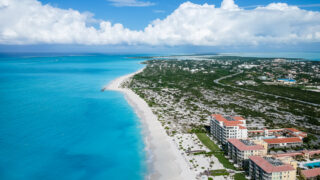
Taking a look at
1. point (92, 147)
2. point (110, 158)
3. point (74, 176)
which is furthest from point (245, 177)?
point (92, 147)

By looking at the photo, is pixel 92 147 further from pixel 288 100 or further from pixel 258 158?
pixel 288 100

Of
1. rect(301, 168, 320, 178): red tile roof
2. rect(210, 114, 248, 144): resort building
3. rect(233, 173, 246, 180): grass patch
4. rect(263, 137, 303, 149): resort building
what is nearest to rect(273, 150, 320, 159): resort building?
rect(263, 137, 303, 149): resort building

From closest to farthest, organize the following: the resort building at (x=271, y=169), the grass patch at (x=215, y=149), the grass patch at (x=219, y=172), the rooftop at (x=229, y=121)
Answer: the resort building at (x=271, y=169) < the grass patch at (x=219, y=172) < the grass patch at (x=215, y=149) < the rooftop at (x=229, y=121)

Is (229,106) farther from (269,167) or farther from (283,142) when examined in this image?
(269,167)

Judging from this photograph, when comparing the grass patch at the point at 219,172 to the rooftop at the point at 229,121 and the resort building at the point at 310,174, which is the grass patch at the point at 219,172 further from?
the rooftop at the point at 229,121

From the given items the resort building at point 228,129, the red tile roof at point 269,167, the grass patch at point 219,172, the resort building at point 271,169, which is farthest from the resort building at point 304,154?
the grass patch at point 219,172

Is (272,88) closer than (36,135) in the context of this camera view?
No
